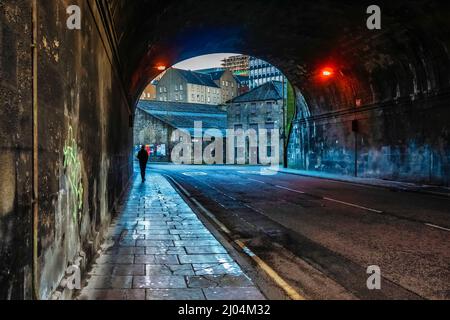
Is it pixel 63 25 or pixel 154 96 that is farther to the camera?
pixel 154 96

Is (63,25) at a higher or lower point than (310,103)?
lower

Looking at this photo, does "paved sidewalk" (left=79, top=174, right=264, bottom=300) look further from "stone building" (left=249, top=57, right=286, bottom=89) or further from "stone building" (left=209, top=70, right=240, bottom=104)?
"stone building" (left=249, top=57, right=286, bottom=89)

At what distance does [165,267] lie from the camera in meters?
5.89

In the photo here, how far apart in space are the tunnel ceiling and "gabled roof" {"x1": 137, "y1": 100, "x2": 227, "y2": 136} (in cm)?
4252

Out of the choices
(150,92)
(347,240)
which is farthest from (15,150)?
(150,92)

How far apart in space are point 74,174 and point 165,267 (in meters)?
1.91

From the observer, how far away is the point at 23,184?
10.1ft

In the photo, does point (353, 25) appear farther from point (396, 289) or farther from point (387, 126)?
point (396, 289)

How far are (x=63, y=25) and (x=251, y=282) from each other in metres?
3.57

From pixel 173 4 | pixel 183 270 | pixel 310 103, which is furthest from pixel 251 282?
pixel 310 103

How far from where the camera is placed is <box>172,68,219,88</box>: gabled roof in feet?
354

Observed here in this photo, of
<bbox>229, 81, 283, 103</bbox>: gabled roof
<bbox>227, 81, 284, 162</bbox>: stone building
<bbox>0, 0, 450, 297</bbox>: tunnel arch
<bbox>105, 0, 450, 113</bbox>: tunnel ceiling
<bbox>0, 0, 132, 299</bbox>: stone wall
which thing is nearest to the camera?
<bbox>0, 0, 132, 299</bbox>: stone wall

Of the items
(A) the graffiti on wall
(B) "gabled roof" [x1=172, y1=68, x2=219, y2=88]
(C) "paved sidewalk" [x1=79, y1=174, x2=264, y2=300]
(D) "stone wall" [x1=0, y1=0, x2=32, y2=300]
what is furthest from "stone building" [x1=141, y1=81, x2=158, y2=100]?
(D) "stone wall" [x1=0, y1=0, x2=32, y2=300]

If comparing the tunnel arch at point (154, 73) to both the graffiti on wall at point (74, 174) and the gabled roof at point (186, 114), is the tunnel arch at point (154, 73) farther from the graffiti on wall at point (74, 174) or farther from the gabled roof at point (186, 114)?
the gabled roof at point (186, 114)
